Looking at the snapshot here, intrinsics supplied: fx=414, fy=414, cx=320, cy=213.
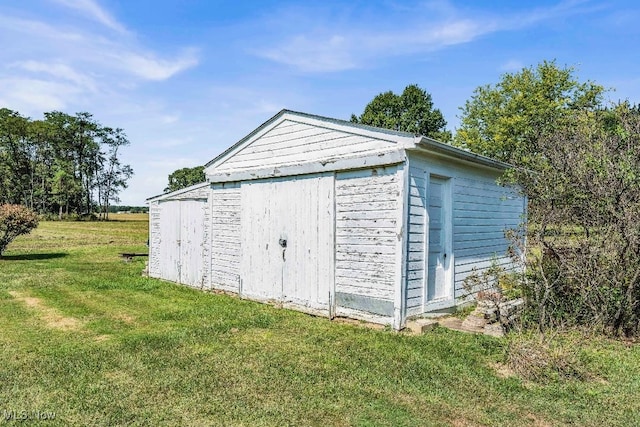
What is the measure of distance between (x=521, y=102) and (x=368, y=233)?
24612 millimetres

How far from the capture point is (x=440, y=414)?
3.35 metres

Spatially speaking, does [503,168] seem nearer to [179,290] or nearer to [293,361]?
[293,361]

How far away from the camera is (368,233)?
21.0 ft

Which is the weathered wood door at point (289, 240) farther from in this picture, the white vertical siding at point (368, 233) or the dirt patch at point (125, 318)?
the dirt patch at point (125, 318)

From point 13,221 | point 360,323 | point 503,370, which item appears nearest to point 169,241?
point 360,323

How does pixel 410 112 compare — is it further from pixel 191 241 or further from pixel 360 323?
pixel 360 323

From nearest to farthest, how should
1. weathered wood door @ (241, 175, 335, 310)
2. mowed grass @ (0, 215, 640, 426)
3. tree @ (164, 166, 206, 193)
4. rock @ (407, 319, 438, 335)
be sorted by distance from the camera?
1. mowed grass @ (0, 215, 640, 426)
2. rock @ (407, 319, 438, 335)
3. weathered wood door @ (241, 175, 335, 310)
4. tree @ (164, 166, 206, 193)

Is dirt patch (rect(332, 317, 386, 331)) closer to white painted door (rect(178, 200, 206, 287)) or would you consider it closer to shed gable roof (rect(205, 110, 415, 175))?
shed gable roof (rect(205, 110, 415, 175))

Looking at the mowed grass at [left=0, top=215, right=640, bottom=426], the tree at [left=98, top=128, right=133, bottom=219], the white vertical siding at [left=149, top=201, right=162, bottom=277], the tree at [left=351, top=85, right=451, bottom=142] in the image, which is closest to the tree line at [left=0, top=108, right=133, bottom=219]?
the tree at [left=98, top=128, right=133, bottom=219]

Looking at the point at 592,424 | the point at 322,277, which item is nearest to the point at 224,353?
the point at 322,277

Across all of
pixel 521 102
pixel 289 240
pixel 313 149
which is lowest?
pixel 289 240

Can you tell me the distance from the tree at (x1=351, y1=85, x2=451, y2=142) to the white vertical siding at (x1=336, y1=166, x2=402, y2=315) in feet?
94.1

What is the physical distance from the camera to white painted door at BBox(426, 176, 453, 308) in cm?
673

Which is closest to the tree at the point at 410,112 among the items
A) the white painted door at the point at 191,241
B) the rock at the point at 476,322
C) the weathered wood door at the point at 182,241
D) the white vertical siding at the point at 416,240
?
the weathered wood door at the point at 182,241
